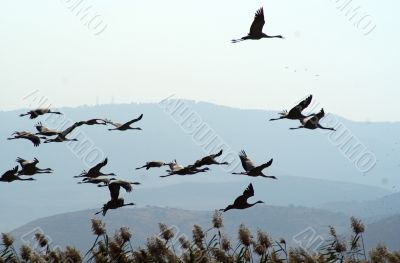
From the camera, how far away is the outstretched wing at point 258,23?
47.8ft

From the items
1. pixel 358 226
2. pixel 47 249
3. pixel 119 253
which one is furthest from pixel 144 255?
pixel 358 226

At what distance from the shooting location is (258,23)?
47.8ft

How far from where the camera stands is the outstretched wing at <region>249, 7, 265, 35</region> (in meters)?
14.6

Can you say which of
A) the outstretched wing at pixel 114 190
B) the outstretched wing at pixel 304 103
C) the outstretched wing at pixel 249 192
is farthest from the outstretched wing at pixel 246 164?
the outstretched wing at pixel 114 190

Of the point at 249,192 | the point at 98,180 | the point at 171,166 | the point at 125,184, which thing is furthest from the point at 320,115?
the point at 98,180

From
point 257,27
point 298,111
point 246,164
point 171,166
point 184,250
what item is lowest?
point 184,250

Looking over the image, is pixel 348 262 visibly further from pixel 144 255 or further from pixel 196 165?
pixel 144 255

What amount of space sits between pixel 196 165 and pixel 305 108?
2.29 metres

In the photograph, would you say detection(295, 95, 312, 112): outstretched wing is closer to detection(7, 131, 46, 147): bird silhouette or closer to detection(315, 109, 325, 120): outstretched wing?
detection(315, 109, 325, 120): outstretched wing

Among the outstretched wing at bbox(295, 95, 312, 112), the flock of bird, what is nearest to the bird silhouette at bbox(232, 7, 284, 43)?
the flock of bird

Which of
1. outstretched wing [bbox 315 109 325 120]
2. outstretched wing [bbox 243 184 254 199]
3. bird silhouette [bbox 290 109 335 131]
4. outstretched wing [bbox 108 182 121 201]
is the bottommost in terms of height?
outstretched wing [bbox 243 184 254 199]

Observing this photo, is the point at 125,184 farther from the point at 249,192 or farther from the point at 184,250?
the point at 184,250

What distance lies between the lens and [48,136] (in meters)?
15.3

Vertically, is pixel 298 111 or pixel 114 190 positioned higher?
pixel 298 111
